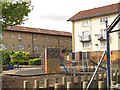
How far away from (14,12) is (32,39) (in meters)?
38.6

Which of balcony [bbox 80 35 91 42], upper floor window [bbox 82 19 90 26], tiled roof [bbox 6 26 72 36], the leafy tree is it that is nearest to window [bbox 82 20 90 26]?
upper floor window [bbox 82 19 90 26]

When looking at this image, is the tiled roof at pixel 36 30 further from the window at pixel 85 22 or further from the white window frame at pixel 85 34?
the window at pixel 85 22

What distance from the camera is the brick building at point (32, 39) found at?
47.3m

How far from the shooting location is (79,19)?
4481 cm

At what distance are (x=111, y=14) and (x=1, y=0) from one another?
1180 inches

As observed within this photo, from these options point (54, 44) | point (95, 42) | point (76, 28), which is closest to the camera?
point (95, 42)

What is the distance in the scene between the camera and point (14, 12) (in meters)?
13.6

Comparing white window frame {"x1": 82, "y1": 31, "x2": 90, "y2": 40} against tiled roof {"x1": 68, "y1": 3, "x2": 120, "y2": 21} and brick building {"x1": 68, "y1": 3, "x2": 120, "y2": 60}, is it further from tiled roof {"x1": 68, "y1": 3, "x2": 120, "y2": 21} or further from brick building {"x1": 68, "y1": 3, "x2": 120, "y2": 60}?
tiled roof {"x1": 68, "y1": 3, "x2": 120, "y2": 21}

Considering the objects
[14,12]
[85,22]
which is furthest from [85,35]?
[14,12]

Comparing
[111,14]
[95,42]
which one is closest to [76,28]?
[95,42]

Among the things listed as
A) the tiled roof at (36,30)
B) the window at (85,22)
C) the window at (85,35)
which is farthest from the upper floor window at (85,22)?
the tiled roof at (36,30)

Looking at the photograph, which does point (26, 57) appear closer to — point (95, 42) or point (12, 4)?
point (95, 42)

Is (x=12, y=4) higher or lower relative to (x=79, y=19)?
lower

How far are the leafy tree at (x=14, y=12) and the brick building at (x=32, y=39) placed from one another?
3052cm
